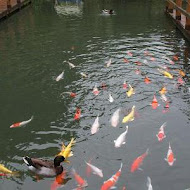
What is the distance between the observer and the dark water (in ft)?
26.1

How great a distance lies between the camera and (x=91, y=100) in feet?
37.5

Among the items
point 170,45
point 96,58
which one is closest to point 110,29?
point 170,45

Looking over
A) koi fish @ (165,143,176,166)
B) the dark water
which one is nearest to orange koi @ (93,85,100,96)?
the dark water

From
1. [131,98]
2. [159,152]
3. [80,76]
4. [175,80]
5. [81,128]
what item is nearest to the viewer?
[159,152]

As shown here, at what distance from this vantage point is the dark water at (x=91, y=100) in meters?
7.97

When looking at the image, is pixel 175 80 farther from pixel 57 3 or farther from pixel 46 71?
pixel 57 3

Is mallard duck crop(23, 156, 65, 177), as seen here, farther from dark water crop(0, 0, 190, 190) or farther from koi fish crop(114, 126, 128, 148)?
koi fish crop(114, 126, 128, 148)

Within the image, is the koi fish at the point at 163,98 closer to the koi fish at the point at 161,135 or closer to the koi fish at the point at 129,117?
the koi fish at the point at 129,117

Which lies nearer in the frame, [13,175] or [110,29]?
[13,175]

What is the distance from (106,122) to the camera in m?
9.95

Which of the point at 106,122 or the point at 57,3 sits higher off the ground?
the point at 57,3

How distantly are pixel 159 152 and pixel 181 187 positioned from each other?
1313 millimetres

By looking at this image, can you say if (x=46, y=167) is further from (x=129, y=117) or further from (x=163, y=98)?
(x=163, y=98)

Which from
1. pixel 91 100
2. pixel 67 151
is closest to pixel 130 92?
pixel 91 100
